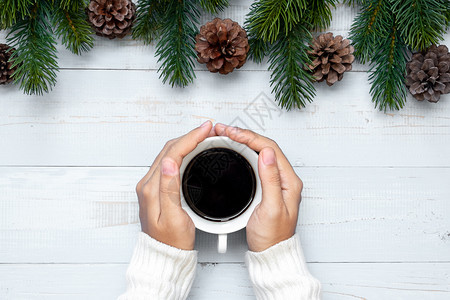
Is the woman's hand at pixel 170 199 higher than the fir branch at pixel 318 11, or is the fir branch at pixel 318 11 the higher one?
the fir branch at pixel 318 11

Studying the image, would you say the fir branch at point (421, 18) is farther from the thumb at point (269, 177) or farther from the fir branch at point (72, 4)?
the fir branch at point (72, 4)

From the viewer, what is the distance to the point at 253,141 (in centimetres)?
60

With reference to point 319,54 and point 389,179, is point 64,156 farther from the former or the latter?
point 389,179

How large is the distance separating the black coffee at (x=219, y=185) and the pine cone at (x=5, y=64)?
1.14 ft

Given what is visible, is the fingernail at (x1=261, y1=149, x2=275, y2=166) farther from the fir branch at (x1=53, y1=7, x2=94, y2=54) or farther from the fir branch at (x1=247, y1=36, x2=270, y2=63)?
the fir branch at (x1=53, y1=7, x2=94, y2=54)

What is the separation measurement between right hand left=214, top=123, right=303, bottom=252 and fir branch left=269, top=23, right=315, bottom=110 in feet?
0.30

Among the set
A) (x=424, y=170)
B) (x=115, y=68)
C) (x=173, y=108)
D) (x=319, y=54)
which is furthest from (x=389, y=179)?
(x=115, y=68)

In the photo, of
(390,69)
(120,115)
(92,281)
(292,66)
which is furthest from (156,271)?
(390,69)

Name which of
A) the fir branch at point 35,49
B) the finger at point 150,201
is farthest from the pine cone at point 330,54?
the fir branch at point 35,49

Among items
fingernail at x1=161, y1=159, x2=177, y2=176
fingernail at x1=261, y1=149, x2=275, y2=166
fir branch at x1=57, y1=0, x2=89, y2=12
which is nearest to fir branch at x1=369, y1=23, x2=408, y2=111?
fingernail at x1=261, y1=149, x2=275, y2=166

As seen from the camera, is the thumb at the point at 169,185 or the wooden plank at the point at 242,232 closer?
the thumb at the point at 169,185

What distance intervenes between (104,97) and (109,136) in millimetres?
70

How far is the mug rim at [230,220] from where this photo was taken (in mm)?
595

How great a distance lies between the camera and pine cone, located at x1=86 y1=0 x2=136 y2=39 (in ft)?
2.05
